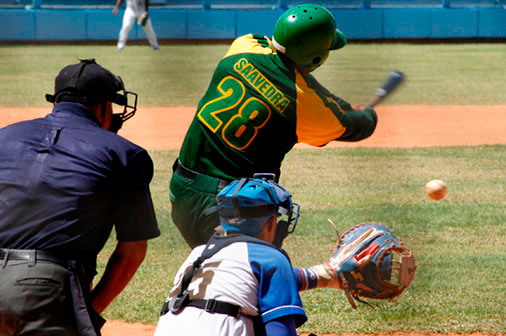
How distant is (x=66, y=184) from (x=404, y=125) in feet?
30.5

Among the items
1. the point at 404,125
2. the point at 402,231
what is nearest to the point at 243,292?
the point at 402,231

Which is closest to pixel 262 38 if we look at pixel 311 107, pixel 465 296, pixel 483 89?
pixel 311 107

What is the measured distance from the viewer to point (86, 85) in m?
2.52

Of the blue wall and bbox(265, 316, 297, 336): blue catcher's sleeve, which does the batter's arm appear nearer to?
bbox(265, 316, 297, 336): blue catcher's sleeve

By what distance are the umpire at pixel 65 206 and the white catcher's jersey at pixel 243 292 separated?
0.35 metres

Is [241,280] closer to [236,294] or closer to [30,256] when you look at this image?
[236,294]

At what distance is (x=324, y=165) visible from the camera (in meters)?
8.61

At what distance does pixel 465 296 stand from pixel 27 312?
3.07 m

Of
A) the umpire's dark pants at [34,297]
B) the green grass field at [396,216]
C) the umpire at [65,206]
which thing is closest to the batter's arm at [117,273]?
the umpire at [65,206]

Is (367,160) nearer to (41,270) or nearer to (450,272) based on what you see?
(450,272)

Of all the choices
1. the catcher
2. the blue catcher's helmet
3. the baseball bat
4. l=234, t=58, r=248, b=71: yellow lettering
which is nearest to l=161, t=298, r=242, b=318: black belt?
the catcher

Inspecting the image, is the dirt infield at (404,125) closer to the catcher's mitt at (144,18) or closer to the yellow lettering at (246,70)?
the yellow lettering at (246,70)

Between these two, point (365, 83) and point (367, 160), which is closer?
point (367, 160)

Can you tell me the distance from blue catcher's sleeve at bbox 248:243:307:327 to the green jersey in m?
1.01
